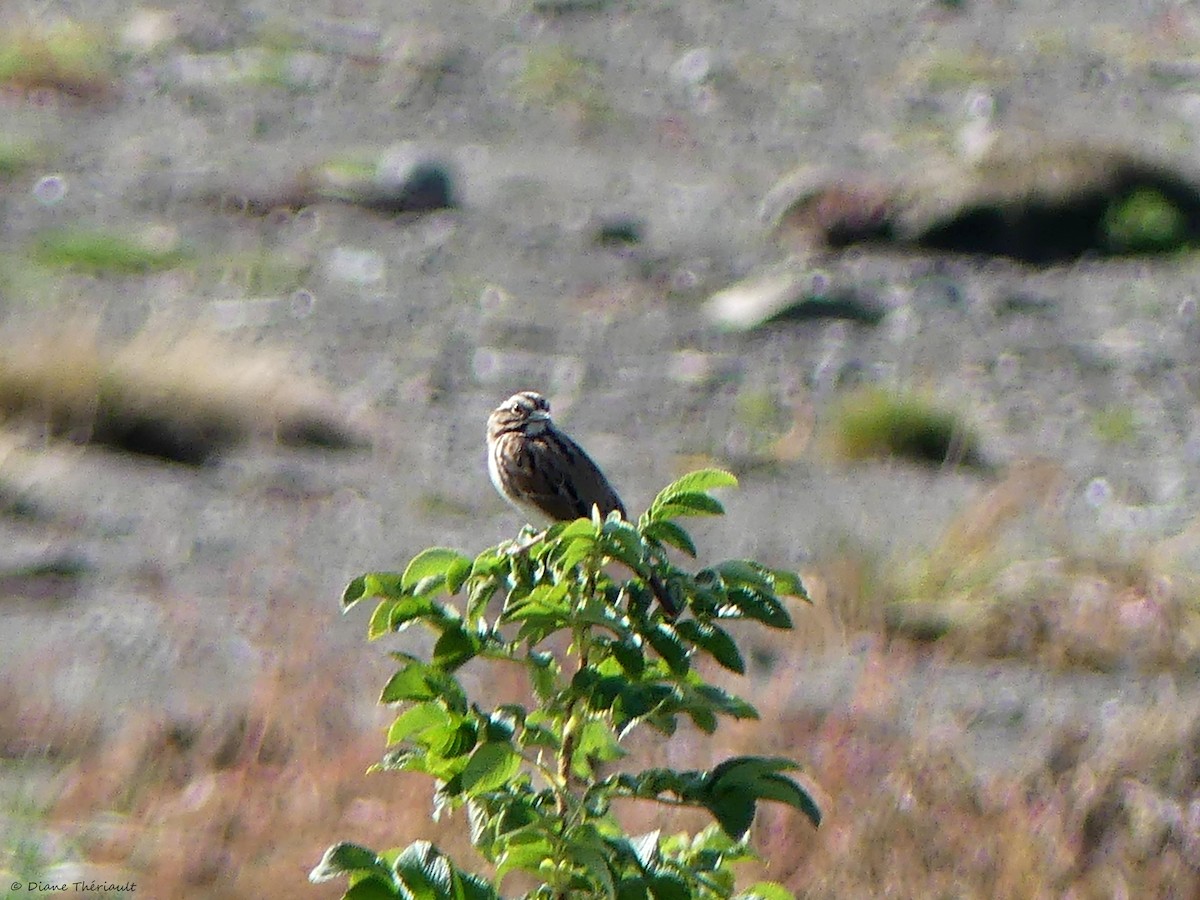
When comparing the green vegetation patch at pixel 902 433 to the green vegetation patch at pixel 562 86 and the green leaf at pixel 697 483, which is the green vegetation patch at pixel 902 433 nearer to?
the green vegetation patch at pixel 562 86

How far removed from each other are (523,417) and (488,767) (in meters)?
3.75

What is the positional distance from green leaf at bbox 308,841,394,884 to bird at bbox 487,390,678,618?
3294mm

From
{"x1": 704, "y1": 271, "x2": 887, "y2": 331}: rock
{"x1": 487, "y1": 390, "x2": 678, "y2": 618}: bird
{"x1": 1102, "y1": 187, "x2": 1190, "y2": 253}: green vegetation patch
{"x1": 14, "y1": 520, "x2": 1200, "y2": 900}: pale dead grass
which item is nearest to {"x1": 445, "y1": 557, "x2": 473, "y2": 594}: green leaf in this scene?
{"x1": 487, "y1": 390, "x2": 678, "y2": 618}: bird

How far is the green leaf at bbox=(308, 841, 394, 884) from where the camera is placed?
3186 mm

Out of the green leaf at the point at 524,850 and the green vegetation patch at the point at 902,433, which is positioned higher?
the green vegetation patch at the point at 902,433

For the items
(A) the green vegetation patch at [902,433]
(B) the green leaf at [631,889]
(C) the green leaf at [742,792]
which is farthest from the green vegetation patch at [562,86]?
(B) the green leaf at [631,889]

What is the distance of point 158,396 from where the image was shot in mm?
12391

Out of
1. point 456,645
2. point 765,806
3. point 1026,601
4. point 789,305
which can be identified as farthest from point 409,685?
point 789,305

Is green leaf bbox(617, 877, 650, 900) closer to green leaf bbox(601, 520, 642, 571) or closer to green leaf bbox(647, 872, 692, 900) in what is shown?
green leaf bbox(647, 872, 692, 900)

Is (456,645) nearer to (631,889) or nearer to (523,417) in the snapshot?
(631,889)

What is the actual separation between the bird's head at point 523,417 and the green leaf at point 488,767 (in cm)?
359

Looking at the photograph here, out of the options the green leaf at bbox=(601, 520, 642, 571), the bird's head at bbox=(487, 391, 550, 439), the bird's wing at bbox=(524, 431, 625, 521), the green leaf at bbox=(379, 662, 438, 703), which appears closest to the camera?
the green leaf at bbox=(601, 520, 642, 571)

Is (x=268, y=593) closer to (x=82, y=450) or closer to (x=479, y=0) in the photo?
(x=82, y=450)

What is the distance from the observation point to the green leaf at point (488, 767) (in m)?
3.24
